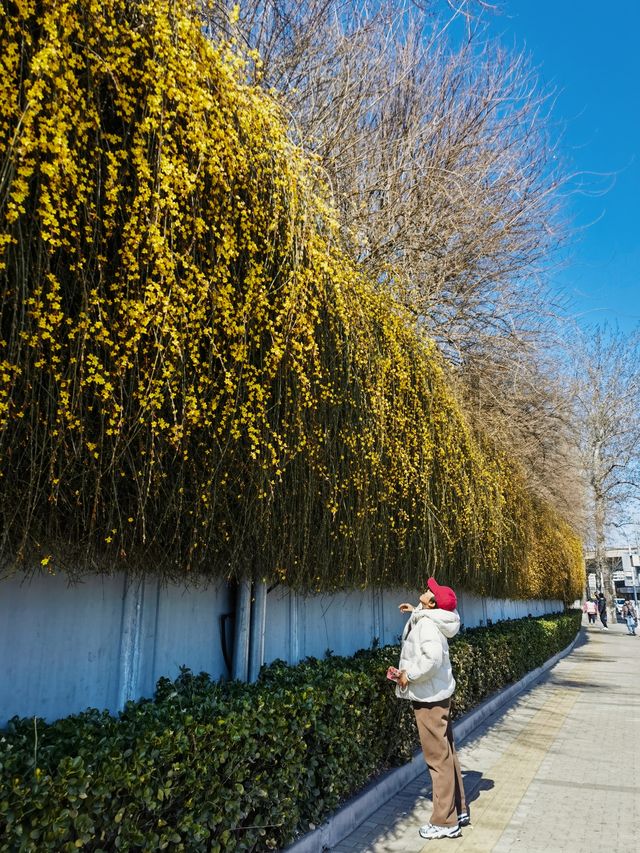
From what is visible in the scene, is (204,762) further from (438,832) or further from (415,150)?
(415,150)

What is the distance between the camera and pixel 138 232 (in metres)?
2.77

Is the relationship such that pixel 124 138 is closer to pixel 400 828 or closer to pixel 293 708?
pixel 293 708

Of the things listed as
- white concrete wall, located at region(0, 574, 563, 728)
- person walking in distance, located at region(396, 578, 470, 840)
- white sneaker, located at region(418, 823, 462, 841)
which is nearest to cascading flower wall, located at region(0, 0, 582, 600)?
white concrete wall, located at region(0, 574, 563, 728)

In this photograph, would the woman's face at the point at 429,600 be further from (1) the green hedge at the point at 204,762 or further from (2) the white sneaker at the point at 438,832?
(2) the white sneaker at the point at 438,832

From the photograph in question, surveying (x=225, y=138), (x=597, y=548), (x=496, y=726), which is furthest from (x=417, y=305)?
(x=597, y=548)

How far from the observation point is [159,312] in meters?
2.75

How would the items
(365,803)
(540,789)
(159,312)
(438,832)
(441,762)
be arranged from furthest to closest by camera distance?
1. (540,789)
2. (365,803)
3. (441,762)
4. (438,832)
5. (159,312)

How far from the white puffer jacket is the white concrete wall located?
119 cm

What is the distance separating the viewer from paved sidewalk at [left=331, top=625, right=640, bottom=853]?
4.21m

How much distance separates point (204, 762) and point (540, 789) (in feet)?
13.0

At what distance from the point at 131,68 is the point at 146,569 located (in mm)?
2656

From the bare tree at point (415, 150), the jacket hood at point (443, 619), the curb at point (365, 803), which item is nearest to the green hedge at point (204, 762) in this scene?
the curb at point (365, 803)

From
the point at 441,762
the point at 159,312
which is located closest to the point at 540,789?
the point at 441,762

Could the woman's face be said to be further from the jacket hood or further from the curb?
the curb
